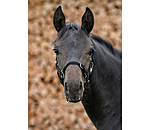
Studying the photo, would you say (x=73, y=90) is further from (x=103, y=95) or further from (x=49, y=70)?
(x=49, y=70)

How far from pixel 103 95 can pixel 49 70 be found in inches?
89.3

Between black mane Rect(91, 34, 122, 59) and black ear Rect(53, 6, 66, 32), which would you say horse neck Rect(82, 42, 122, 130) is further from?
black ear Rect(53, 6, 66, 32)

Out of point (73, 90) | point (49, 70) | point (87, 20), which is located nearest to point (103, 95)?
point (73, 90)

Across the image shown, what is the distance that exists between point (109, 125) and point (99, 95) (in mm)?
243

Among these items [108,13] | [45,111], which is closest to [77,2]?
[108,13]

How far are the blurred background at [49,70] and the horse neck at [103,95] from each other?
7.09 feet

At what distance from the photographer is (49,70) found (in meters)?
3.83

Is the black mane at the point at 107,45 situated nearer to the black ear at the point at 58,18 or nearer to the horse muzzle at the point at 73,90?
the black ear at the point at 58,18

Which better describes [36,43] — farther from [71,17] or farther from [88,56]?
[88,56]

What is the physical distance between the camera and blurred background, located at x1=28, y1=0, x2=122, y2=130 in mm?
3805

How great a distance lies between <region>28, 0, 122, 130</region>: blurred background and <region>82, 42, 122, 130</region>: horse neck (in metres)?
2.16

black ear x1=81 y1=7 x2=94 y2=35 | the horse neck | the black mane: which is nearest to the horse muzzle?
the horse neck

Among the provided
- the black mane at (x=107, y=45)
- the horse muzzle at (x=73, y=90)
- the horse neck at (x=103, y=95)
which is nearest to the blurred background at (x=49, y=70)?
the black mane at (x=107, y=45)

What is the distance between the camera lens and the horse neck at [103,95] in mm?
1634
